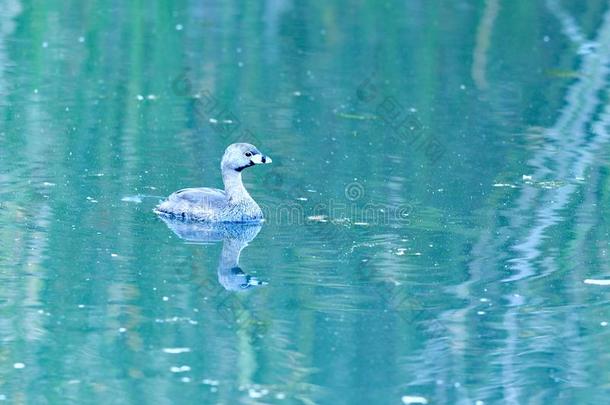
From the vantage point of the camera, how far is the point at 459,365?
9539 millimetres

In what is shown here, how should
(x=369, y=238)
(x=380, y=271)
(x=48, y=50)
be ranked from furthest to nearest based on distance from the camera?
(x=48, y=50), (x=369, y=238), (x=380, y=271)

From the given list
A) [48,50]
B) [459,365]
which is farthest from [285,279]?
[48,50]

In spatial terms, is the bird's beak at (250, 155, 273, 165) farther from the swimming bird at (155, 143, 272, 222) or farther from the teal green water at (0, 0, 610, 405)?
the teal green water at (0, 0, 610, 405)

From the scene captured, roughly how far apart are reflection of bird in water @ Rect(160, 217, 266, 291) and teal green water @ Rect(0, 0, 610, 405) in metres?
0.04

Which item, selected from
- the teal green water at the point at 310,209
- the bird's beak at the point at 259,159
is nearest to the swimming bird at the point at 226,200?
the bird's beak at the point at 259,159

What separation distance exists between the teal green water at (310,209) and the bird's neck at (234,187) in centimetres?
40

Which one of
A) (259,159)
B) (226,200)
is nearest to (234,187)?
(226,200)

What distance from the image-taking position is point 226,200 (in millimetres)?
13070

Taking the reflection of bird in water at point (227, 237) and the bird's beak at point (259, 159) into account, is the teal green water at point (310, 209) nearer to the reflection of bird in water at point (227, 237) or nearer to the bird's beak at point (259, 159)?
the reflection of bird in water at point (227, 237)

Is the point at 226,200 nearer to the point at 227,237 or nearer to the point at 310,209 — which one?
the point at 227,237

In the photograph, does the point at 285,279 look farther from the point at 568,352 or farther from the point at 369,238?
A: the point at 568,352

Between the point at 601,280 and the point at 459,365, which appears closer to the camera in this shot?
the point at 459,365

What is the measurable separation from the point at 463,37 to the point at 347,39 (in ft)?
6.02

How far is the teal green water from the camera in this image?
368 inches
